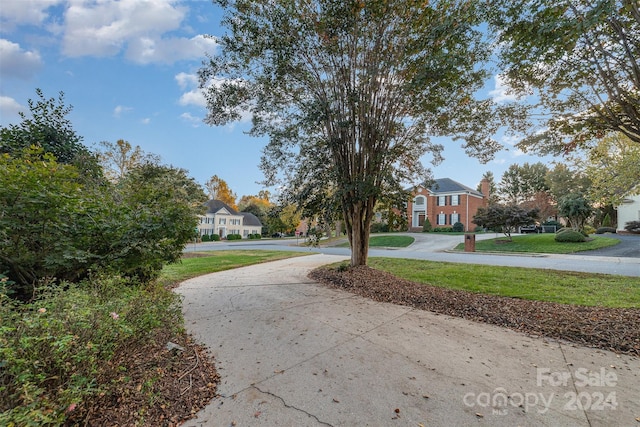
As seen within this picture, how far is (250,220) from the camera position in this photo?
46.2 m

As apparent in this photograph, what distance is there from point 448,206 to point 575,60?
27663mm

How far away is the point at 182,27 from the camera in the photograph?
253 inches

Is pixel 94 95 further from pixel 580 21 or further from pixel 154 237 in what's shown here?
pixel 580 21

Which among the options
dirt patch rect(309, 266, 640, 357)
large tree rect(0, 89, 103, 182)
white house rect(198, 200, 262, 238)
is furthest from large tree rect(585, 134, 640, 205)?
white house rect(198, 200, 262, 238)

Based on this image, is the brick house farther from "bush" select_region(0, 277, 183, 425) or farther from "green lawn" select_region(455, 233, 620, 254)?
"bush" select_region(0, 277, 183, 425)

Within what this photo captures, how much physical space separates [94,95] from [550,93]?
10.7 meters

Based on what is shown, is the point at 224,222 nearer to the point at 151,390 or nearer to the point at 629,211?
the point at 151,390

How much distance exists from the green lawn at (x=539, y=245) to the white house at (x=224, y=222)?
32479mm

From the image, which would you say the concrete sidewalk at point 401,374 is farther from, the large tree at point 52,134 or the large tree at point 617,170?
the large tree at point 617,170

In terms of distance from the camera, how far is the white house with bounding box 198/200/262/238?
39.6m

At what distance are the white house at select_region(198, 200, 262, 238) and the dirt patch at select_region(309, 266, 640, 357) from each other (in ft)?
116

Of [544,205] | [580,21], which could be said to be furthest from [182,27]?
[544,205]

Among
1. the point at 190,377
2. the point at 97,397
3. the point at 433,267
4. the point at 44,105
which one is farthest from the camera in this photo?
the point at 433,267

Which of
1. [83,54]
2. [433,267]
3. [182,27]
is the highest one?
[182,27]
